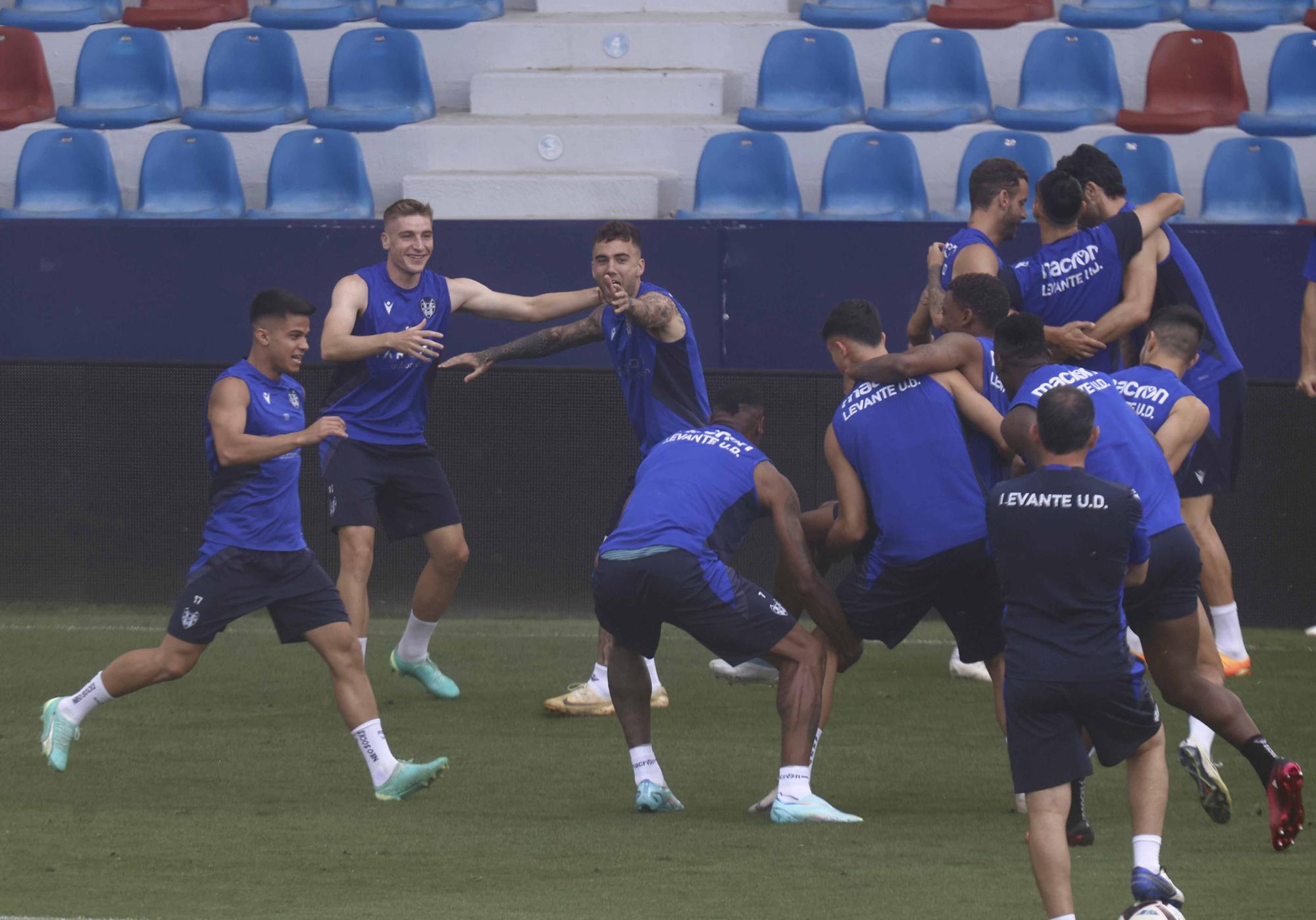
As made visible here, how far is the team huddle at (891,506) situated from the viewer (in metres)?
4.51

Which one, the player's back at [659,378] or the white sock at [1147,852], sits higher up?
the player's back at [659,378]

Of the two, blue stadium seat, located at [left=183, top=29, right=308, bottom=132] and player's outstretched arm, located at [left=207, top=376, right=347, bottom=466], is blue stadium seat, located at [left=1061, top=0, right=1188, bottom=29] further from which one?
player's outstretched arm, located at [left=207, top=376, right=347, bottom=466]

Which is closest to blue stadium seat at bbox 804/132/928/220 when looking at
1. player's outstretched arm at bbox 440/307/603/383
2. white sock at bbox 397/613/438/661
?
player's outstretched arm at bbox 440/307/603/383

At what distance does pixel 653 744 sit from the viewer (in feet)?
23.3

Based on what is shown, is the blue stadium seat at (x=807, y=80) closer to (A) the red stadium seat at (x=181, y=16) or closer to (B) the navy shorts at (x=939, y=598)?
(A) the red stadium seat at (x=181, y=16)

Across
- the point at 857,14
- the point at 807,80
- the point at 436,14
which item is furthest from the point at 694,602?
the point at 436,14

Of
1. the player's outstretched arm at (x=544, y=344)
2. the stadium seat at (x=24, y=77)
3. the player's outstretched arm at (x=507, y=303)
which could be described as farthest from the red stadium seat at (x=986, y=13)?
the stadium seat at (x=24, y=77)

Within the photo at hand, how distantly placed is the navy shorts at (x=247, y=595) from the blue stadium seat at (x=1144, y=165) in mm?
6542

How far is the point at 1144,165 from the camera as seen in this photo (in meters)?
11.1

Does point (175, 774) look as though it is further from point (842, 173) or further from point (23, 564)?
point (842, 173)

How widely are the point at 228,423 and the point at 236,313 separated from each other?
13.6 ft

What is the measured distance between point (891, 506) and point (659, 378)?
1.60 m

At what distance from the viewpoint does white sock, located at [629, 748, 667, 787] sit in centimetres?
596

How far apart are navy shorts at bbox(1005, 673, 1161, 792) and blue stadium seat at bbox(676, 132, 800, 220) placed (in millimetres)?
7134
